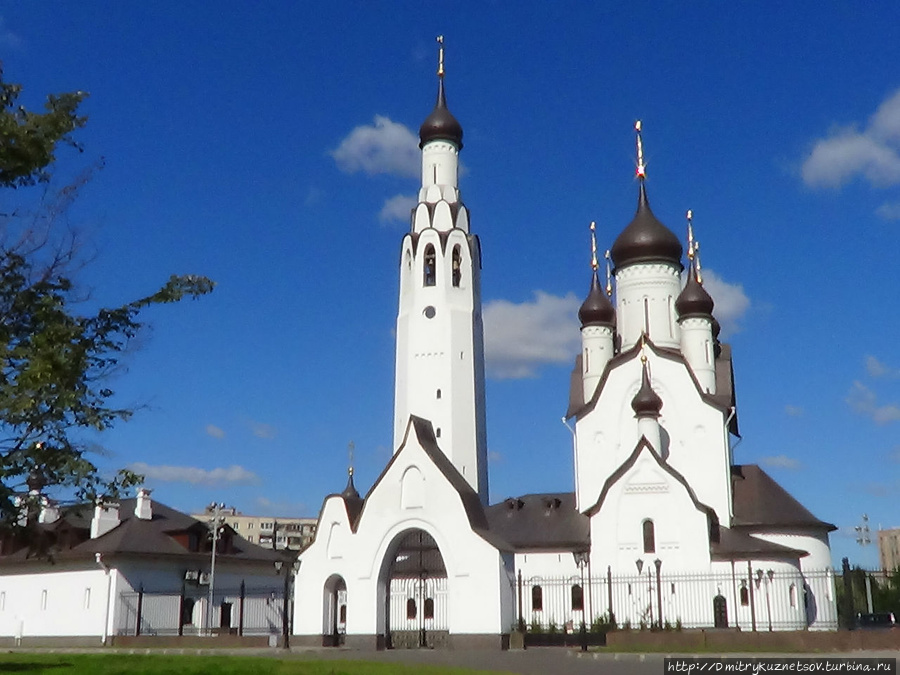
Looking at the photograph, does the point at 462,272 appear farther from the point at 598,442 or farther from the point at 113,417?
the point at 113,417

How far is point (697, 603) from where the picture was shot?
29.3 m

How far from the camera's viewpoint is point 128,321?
14930mm

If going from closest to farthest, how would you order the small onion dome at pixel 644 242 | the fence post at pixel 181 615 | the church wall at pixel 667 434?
the fence post at pixel 181 615
the church wall at pixel 667 434
the small onion dome at pixel 644 242

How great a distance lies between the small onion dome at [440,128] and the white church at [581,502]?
0.09m

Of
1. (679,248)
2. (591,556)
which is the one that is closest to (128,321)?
(591,556)

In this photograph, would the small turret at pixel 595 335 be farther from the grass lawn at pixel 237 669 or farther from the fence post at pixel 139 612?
the grass lawn at pixel 237 669

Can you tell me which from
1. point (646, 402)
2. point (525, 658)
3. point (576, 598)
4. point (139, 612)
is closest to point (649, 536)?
point (576, 598)

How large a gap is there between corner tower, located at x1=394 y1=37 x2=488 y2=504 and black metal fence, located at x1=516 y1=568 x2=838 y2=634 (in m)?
11.0

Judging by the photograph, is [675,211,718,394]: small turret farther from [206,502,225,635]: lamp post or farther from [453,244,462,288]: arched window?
[206,502,225,635]: lamp post

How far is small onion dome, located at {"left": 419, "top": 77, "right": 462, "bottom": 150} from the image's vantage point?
1849 inches

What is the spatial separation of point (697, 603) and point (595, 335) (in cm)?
1433

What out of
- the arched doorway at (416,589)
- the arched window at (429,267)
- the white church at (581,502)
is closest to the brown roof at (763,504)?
the white church at (581,502)

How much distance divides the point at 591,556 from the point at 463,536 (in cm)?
742

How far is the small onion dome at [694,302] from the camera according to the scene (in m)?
37.8
